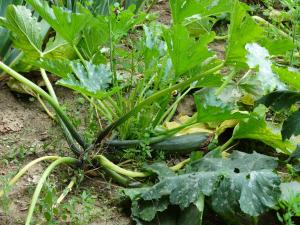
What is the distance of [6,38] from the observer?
249 centimetres

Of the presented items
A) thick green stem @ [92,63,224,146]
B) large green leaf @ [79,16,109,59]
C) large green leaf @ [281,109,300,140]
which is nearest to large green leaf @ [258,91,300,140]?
large green leaf @ [281,109,300,140]

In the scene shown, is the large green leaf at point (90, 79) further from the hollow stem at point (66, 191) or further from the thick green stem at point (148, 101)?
the hollow stem at point (66, 191)

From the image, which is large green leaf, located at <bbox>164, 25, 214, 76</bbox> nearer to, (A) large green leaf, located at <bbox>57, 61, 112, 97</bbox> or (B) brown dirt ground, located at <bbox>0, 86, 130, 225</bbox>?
(A) large green leaf, located at <bbox>57, 61, 112, 97</bbox>

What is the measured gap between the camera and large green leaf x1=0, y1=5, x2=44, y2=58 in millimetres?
2145

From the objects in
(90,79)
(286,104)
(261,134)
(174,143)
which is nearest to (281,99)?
(286,104)

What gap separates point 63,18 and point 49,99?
0.30m

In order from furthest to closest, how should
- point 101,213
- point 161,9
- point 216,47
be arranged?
point 161,9
point 216,47
point 101,213

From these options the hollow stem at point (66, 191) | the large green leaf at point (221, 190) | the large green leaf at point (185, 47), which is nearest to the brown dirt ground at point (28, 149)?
the hollow stem at point (66, 191)

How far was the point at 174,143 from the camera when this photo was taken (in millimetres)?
2209

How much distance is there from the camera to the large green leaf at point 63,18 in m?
1.97

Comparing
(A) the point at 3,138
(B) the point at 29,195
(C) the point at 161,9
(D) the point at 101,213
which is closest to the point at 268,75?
(D) the point at 101,213

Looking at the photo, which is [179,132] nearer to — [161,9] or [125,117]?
[125,117]

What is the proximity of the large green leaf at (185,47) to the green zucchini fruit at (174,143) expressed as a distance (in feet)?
1.27

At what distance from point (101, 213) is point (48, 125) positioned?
595 mm
